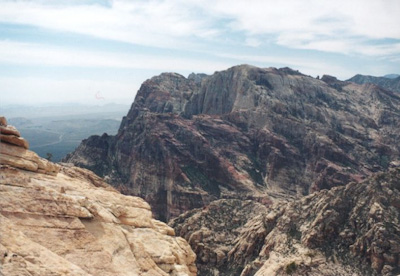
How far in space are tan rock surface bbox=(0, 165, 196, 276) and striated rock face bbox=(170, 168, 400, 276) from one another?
4735 centimetres

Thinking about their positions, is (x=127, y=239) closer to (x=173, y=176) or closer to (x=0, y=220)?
(x=0, y=220)

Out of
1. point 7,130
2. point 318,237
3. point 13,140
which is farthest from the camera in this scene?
point 318,237

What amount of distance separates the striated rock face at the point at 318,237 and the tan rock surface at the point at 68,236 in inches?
1864

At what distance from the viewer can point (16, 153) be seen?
1326 inches

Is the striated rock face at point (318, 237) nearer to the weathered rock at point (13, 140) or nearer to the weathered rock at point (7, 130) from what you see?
the weathered rock at point (13, 140)

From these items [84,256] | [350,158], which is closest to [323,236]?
[84,256]

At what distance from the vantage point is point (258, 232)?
94.8 metres

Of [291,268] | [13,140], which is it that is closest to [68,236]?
[13,140]

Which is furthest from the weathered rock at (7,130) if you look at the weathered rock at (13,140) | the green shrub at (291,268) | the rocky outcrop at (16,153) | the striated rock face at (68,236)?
the green shrub at (291,268)

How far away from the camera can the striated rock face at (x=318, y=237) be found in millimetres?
74500

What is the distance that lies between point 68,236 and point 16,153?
1128 centimetres

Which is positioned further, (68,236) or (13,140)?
(13,140)

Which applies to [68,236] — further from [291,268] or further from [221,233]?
[221,233]

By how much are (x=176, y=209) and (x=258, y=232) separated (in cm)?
7923
